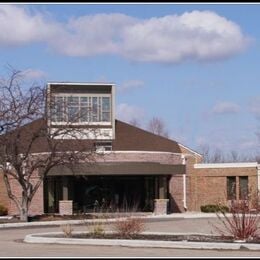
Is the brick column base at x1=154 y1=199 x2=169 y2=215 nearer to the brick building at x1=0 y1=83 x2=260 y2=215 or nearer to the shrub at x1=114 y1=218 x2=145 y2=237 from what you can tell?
the brick building at x1=0 y1=83 x2=260 y2=215

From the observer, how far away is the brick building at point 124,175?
4472 centimetres

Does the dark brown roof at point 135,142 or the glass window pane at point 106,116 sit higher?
the glass window pane at point 106,116

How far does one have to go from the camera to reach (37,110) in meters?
34.9

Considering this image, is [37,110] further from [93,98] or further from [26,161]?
[93,98]

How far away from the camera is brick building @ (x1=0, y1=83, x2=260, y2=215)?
44.7 meters

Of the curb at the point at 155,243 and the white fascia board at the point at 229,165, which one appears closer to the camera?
the curb at the point at 155,243

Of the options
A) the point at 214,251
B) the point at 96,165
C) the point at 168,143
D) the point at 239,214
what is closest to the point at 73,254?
the point at 214,251

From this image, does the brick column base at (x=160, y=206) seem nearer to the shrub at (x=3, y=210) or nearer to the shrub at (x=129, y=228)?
the shrub at (x=3, y=210)

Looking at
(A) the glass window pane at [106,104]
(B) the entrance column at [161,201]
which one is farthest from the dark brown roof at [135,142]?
(B) the entrance column at [161,201]

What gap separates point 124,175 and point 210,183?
813 centimetres

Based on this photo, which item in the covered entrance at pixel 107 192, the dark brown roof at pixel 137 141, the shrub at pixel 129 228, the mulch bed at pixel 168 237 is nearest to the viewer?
the mulch bed at pixel 168 237

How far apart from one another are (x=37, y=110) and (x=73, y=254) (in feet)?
63.3

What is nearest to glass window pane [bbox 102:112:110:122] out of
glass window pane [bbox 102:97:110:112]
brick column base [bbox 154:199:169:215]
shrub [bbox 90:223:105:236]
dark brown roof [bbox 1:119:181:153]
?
glass window pane [bbox 102:97:110:112]

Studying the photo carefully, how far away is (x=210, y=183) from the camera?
2003 inches
